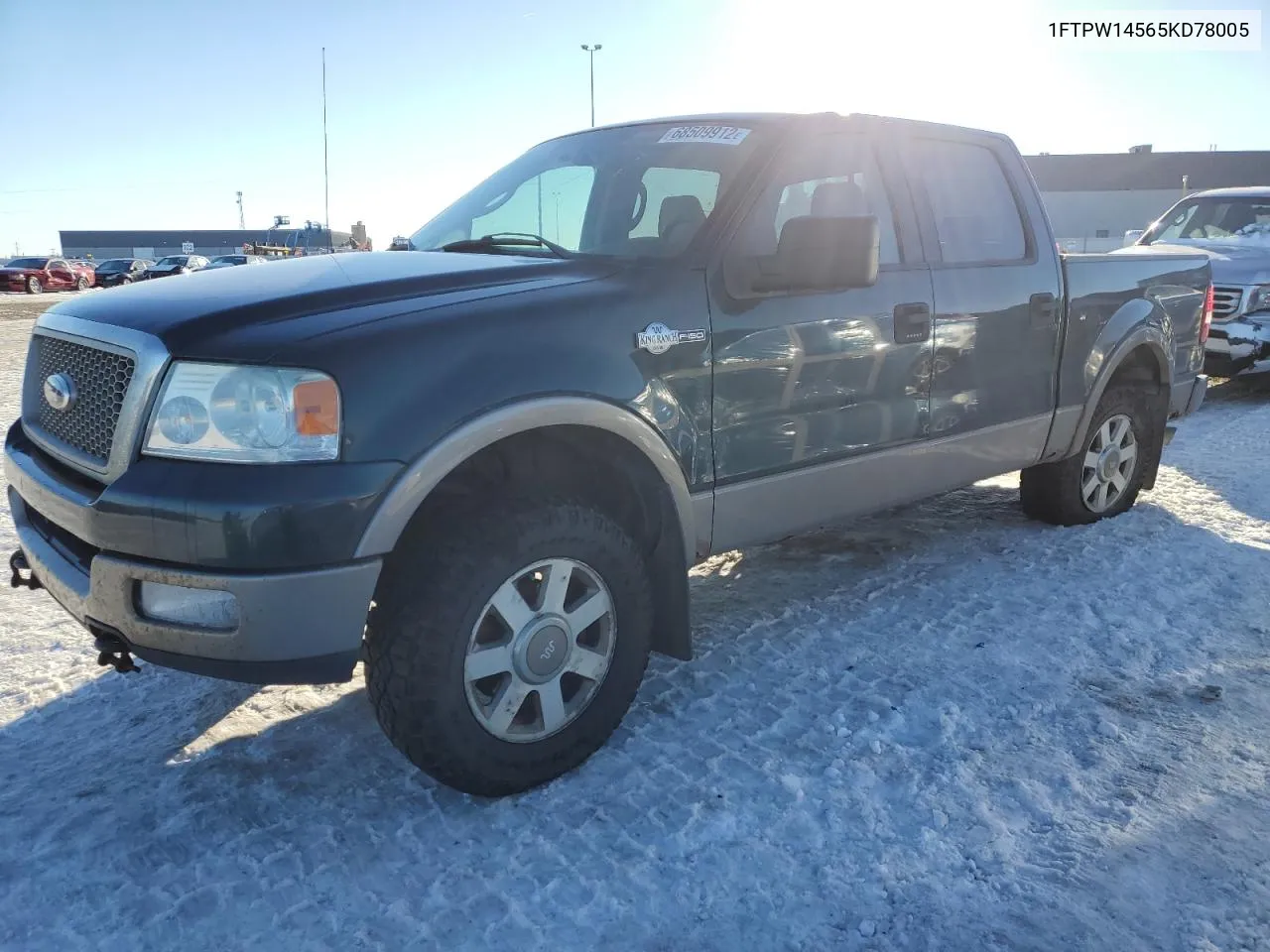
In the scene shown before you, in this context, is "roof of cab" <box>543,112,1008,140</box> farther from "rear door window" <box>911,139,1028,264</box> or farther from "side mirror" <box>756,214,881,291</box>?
"side mirror" <box>756,214,881,291</box>

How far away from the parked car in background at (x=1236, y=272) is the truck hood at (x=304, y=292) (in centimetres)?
739

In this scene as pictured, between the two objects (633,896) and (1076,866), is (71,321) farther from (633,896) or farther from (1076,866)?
(1076,866)

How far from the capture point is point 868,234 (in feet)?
9.65

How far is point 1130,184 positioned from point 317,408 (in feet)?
204

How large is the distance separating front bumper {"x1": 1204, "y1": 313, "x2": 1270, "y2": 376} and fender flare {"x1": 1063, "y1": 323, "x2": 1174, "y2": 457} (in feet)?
15.1

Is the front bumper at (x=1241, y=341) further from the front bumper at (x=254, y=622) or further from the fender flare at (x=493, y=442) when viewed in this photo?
the front bumper at (x=254, y=622)

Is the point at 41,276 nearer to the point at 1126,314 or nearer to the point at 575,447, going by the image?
the point at 1126,314

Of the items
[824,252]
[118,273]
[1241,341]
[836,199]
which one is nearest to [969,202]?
[836,199]

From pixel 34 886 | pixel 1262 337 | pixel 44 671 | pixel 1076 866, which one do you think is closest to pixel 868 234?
pixel 1076 866

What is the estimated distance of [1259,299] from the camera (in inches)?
343

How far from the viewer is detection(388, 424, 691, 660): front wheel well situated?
256 cm

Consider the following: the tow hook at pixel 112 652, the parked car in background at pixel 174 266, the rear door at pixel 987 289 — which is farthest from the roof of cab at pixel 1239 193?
the parked car in background at pixel 174 266

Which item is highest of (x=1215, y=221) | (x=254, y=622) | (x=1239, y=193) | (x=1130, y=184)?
(x=1130, y=184)

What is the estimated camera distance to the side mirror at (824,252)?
2887mm
